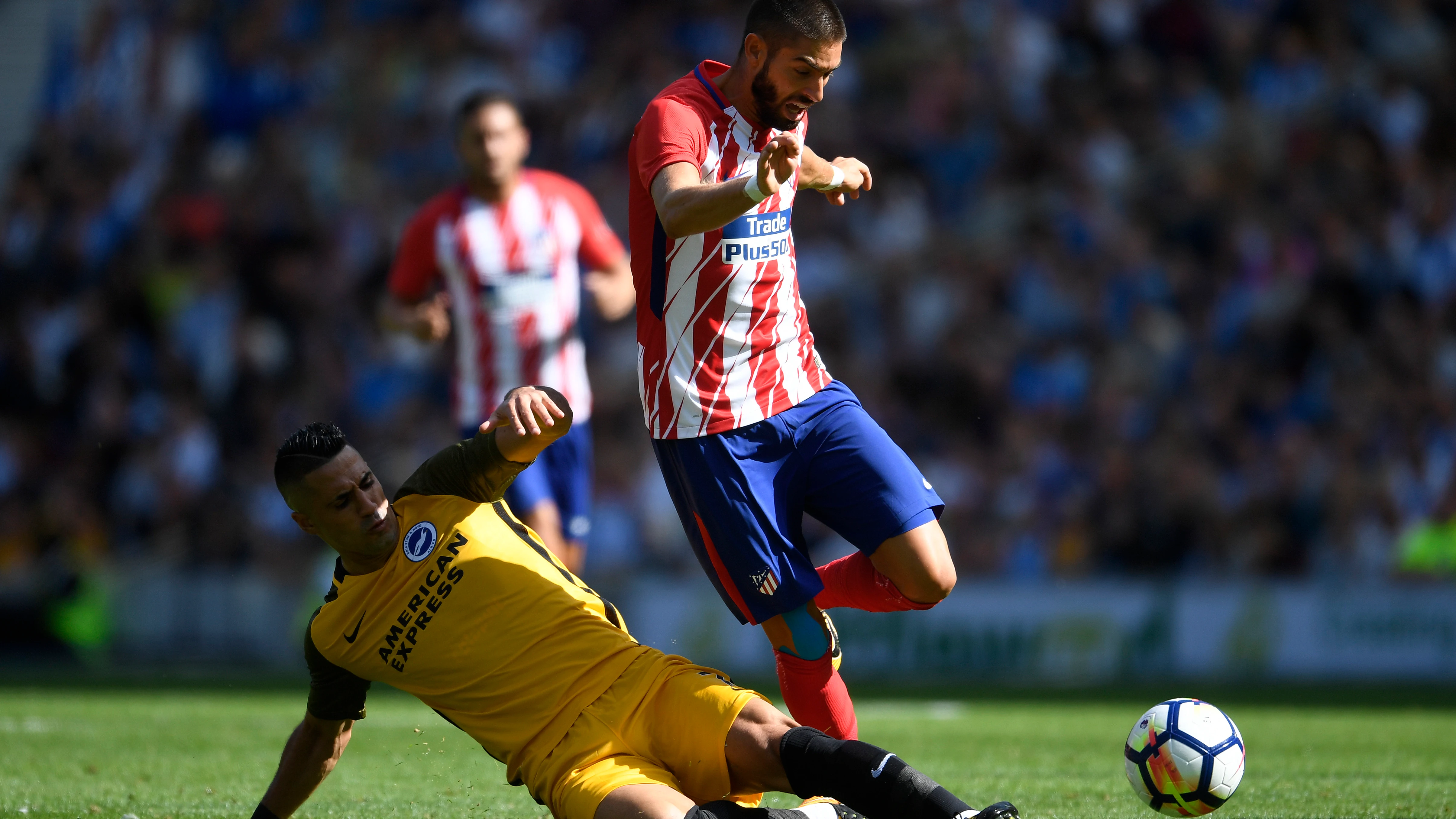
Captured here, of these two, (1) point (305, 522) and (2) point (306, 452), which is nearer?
(2) point (306, 452)

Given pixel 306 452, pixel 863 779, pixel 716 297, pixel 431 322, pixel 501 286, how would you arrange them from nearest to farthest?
pixel 863 779 → pixel 306 452 → pixel 716 297 → pixel 431 322 → pixel 501 286

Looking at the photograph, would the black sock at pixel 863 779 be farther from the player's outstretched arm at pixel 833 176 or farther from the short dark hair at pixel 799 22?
the short dark hair at pixel 799 22

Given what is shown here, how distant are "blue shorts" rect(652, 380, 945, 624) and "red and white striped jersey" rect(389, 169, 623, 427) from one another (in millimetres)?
2961

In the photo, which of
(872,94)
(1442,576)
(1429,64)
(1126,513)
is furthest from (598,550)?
(1429,64)

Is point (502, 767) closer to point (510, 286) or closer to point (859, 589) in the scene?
point (510, 286)

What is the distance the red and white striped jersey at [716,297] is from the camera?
4898 millimetres

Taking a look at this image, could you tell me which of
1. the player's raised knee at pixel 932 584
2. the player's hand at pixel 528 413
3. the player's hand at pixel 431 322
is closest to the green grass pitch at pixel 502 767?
the player's raised knee at pixel 932 584

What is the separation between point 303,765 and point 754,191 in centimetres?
205

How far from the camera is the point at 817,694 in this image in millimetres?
5039

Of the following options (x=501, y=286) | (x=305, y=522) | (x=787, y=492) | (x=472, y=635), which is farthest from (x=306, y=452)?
(x=501, y=286)

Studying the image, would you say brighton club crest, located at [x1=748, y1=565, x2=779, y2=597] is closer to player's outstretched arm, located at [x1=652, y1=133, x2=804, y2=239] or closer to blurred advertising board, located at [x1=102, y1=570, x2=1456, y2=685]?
player's outstretched arm, located at [x1=652, y1=133, x2=804, y2=239]

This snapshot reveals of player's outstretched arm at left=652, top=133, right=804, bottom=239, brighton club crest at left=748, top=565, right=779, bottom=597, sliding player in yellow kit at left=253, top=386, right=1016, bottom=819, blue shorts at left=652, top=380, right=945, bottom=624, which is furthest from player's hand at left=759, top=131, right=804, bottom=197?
brighton club crest at left=748, top=565, right=779, bottom=597

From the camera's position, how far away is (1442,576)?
39.0ft

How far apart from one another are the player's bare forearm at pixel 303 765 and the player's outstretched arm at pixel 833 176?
2.12 metres
